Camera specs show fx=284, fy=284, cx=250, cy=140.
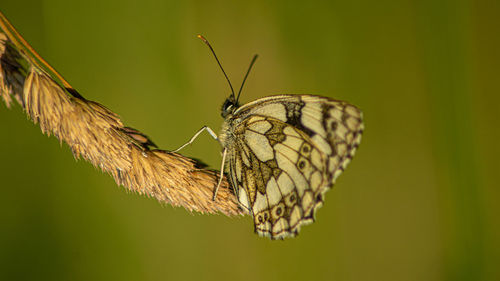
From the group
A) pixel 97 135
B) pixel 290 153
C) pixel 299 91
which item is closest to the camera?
pixel 97 135

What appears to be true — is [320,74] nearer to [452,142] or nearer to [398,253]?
[452,142]

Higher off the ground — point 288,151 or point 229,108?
point 229,108

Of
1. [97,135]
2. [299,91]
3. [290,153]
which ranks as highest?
[299,91]

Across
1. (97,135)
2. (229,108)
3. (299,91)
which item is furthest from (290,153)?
(299,91)

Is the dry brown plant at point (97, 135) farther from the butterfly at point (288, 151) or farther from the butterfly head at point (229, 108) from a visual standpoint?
the butterfly head at point (229, 108)

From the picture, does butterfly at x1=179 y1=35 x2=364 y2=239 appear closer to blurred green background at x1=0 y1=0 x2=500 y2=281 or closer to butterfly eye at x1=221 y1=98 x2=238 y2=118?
butterfly eye at x1=221 y1=98 x2=238 y2=118

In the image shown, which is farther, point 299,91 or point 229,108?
point 299,91

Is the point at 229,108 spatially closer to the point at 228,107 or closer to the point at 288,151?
the point at 228,107

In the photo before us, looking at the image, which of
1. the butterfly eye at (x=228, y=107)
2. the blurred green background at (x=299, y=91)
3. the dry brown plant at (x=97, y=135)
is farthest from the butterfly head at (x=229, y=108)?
the blurred green background at (x=299, y=91)

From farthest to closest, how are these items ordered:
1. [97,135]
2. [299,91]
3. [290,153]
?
1. [299,91]
2. [290,153]
3. [97,135]
